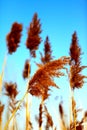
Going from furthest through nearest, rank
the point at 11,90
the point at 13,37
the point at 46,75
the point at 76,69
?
1. the point at 11,90
2. the point at 76,69
3. the point at 13,37
4. the point at 46,75

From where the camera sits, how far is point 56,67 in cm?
402

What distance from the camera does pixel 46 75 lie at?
401 centimetres

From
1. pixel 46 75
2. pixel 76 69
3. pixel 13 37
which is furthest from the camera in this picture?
pixel 76 69

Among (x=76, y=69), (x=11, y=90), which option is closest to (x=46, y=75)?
(x=76, y=69)

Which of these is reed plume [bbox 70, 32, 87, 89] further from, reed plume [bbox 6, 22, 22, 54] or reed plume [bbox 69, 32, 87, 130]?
reed plume [bbox 6, 22, 22, 54]

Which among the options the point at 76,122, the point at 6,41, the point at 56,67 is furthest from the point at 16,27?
the point at 76,122

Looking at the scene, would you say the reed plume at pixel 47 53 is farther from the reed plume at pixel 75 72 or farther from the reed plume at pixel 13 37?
the reed plume at pixel 13 37

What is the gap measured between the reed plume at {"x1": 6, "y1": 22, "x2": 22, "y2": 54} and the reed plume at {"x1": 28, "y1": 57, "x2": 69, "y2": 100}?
4.61ft

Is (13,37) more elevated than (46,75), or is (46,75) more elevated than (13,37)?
(13,37)

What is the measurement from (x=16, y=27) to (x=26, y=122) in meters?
1.99

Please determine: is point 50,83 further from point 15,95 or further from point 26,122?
point 15,95

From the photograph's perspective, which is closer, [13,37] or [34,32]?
[13,37]

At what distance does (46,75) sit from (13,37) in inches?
61.4

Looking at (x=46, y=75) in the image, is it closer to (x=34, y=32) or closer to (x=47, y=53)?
(x=34, y=32)
